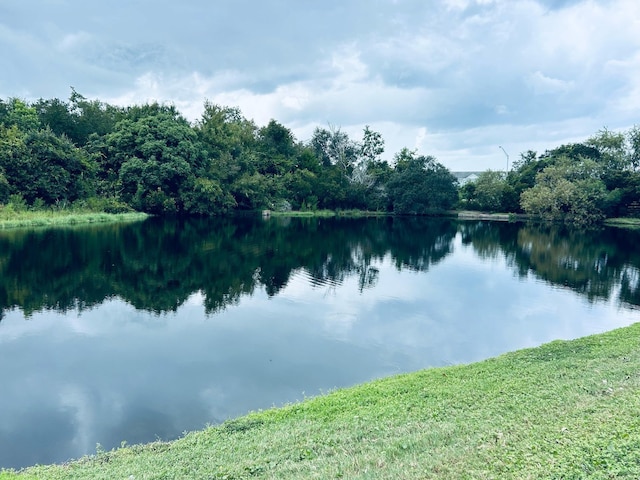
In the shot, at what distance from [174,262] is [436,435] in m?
20.5

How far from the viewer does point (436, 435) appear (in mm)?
5410

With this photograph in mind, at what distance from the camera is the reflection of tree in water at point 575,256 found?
20.9 m

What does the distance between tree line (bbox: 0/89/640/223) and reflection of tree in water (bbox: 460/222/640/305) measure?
47.3 feet

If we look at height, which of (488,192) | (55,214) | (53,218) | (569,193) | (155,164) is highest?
(155,164)

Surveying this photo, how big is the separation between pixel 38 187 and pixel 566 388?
44357 millimetres

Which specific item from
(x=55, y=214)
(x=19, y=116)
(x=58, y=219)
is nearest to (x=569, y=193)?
(x=58, y=219)

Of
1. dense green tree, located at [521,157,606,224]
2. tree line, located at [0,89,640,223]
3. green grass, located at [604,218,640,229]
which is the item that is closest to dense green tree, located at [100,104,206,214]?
tree line, located at [0,89,640,223]

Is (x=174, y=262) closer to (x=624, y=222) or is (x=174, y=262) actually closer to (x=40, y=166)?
(x=40, y=166)

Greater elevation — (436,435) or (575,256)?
(436,435)

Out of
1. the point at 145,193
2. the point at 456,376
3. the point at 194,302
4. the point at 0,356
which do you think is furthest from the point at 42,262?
the point at 145,193

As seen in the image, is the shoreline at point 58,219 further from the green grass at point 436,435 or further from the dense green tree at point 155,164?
the green grass at point 436,435

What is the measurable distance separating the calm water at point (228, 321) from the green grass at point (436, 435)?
1.78m

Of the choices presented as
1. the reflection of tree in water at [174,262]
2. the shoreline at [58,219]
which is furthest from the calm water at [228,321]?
the shoreline at [58,219]

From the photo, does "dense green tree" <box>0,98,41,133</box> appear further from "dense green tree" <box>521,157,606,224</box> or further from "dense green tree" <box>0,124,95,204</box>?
"dense green tree" <box>521,157,606,224</box>
